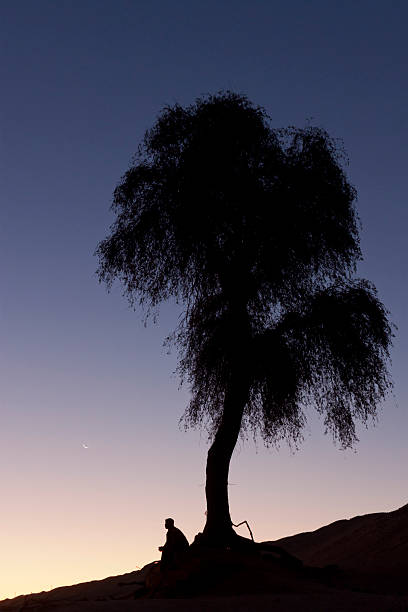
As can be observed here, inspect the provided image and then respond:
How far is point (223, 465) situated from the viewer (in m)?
23.8

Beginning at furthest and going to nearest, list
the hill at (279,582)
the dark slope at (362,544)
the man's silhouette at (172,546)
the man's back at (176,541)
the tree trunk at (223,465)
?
the dark slope at (362,544) < the tree trunk at (223,465) < the man's back at (176,541) < the man's silhouette at (172,546) < the hill at (279,582)

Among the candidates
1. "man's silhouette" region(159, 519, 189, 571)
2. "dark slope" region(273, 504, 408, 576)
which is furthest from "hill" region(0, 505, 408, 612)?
"man's silhouette" region(159, 519, 189, 571)

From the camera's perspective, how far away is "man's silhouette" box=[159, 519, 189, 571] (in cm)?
2170

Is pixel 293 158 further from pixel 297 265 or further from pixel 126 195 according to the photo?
pixel 126 195

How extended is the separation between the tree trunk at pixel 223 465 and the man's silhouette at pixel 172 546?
4.41ft

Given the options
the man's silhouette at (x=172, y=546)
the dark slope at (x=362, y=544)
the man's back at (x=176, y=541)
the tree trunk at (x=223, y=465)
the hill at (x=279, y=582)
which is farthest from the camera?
the dark slope at (x=362, y=544)

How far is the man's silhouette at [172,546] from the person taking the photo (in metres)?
21.7

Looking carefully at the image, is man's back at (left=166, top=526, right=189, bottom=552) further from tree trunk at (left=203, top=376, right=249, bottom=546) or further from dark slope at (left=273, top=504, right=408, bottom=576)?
dark slope at (left=273, top=504, right=408, bottom=576)

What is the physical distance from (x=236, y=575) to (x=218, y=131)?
46.4 feet

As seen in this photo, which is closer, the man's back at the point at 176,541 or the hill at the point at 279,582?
the hill at the point at 279,582

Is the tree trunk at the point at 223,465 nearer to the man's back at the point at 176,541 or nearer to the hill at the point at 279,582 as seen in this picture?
the hill at the point at 279,582

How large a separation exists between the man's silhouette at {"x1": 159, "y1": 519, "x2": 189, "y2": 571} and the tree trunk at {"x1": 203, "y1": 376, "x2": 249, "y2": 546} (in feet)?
4.41

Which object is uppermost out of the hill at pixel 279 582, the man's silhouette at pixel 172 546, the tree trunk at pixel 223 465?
the tree trunk at pixel 223 465

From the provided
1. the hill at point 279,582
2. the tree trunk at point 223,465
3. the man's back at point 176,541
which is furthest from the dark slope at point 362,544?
the man's back at point 176,541
